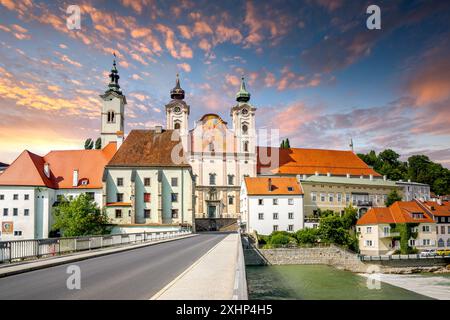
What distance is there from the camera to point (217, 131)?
297 ft

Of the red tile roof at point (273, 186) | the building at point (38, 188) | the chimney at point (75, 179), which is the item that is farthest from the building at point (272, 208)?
the chimney at point (75, 179)

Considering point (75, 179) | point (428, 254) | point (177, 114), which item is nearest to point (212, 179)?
point (177, 114)

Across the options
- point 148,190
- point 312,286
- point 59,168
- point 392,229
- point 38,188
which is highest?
point 59,168

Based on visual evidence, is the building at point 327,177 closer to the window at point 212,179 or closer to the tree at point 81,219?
the window at point 212,179

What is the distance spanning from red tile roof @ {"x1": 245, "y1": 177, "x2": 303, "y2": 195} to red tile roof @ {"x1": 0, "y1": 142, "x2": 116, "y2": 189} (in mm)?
25695

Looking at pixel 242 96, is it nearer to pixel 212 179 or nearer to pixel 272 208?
pixel 212 179

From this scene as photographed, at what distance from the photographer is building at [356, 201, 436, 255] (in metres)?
60.6

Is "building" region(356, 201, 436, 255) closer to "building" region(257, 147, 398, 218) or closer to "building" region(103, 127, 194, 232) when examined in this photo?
"building" region(257, 147, 398, 218)

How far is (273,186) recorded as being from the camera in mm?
67562

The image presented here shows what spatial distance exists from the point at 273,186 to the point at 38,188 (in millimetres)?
38525

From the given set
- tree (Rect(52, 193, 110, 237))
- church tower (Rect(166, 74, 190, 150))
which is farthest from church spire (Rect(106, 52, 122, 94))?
tree (Rect(52, 193, 110, 237))

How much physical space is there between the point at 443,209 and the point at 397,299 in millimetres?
41113
